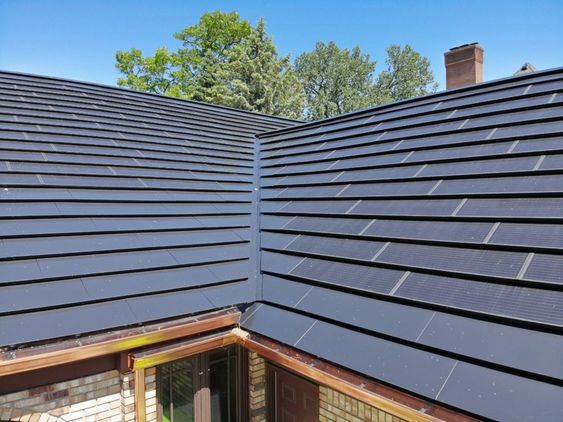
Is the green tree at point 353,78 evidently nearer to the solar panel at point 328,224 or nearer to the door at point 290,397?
the solar panel at point 328,224

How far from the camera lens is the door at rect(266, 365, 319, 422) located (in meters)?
3.98

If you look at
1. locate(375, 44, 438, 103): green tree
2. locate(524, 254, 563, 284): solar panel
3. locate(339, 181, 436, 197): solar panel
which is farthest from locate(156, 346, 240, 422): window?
locate(375, 44, 438, 103): green tree

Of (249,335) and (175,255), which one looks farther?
(175,255)

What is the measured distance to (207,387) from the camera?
4199 millimetres

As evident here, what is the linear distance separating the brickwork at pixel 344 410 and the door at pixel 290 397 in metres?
0.20

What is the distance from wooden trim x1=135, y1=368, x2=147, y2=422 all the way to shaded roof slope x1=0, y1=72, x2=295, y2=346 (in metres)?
0.61

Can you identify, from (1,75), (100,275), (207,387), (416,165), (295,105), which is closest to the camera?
(100,275)

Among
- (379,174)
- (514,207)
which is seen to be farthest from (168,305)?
(514,207)

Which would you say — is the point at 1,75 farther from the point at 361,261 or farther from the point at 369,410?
the point at 369,410

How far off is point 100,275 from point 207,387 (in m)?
1.63

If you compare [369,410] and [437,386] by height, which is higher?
[437,386]

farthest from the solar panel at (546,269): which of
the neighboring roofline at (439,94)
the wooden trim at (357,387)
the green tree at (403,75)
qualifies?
the green tree at (403,75)

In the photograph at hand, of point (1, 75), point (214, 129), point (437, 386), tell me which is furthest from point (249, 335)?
point (1, 75)

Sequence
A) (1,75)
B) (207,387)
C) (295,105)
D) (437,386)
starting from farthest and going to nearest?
1. (295,105)
2. (1,75)
3. (207,387)
4. (437,386)
